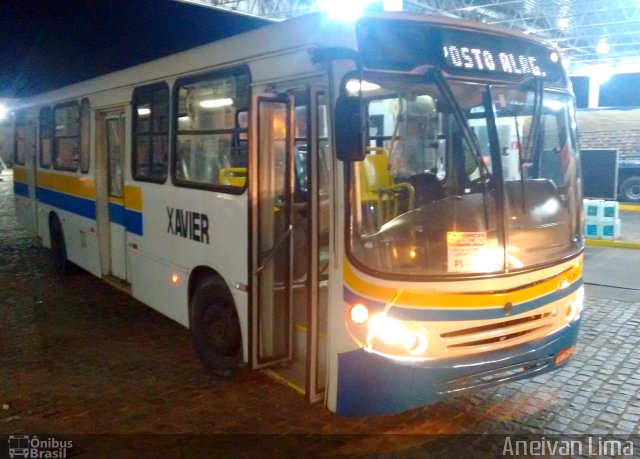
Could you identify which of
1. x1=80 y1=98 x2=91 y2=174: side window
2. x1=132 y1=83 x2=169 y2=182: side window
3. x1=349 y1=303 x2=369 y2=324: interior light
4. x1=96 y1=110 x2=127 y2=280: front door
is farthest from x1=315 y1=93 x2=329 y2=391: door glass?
x1=80 y1=98 x2=91 y2=174: side window

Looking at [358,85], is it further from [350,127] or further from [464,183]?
[464,183]

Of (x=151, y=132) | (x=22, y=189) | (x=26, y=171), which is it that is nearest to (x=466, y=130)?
(x=151, y=132)

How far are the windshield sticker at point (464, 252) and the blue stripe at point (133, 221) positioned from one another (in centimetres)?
370

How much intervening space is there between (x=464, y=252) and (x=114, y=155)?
515cm

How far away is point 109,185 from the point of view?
7.70 m

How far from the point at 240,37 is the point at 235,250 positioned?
165cm

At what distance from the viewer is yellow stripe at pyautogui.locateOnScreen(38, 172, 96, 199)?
26.0 feet

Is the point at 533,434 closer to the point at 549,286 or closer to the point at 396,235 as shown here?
the point at 549,286

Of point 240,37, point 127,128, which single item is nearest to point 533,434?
point 240,37

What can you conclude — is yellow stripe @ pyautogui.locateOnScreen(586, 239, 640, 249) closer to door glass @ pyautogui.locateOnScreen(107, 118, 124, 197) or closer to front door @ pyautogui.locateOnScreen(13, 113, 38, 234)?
door glass @ pyautogui.locateOnScreen(107, 118, 124, 197)

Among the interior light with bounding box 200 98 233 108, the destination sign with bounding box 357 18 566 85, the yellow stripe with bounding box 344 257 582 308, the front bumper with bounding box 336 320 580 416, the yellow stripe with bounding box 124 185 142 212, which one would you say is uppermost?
the destination sign with bounding box 357 18 566 85

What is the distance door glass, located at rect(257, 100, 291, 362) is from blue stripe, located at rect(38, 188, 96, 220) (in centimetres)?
382

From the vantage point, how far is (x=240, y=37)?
4.91m

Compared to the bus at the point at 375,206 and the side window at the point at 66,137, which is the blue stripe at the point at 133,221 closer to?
the bus at the point at 375,206
